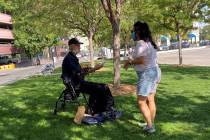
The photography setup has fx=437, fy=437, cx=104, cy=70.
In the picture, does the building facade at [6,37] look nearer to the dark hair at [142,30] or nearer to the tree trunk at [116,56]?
the tree trunk at [116,56]

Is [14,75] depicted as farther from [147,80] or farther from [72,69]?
[147,80]

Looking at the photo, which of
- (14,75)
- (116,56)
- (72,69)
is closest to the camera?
(72,69)

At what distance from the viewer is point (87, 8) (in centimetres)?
2397

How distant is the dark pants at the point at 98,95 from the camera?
28.0 feet

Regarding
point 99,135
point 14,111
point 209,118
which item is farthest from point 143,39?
point 14,111

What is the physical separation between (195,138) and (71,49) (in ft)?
10.1

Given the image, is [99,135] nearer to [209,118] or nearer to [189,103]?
[209,118]

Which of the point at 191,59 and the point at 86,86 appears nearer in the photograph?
the point at 86,86

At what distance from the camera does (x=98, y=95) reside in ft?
28.2

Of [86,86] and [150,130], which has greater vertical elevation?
[86,86]

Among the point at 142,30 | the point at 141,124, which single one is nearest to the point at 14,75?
the point at 141,124

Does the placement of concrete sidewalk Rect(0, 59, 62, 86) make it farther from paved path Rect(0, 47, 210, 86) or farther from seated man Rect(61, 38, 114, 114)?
seated man Rect(61, 38, 114, 114)

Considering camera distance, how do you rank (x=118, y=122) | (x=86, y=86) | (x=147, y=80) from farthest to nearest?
(x=86, y=86)
(x=118, y=122)
(x=147, y=80)

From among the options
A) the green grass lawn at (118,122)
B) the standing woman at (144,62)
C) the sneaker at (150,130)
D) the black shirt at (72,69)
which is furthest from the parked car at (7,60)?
the standing woman at (144,62)
